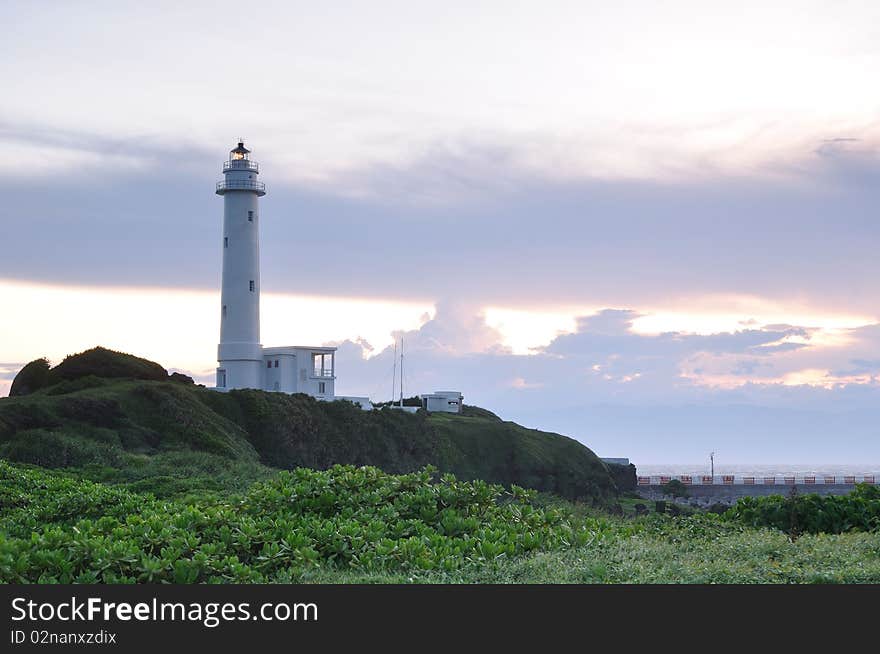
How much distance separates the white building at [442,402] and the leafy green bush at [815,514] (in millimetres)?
53343

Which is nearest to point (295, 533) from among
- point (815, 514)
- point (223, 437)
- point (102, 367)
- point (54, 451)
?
point (815, 514)

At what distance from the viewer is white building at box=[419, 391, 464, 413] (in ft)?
227

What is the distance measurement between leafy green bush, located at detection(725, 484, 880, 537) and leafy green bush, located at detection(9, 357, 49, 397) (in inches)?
1561

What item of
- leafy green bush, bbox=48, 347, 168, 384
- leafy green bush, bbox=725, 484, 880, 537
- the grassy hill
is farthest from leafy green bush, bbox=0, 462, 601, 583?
leafy green bush, bbox=48, 347, 168, 384

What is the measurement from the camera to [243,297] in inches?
2185

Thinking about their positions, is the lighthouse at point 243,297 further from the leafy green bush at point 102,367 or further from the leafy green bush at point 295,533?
the leafy green bush at point 295,533

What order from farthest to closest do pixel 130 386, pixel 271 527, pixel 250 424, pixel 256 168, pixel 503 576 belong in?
1. pixel 256 168
2. pixel 250 424
3. pixel 130 386
4. pixel 271 527
5. pixel 503 576

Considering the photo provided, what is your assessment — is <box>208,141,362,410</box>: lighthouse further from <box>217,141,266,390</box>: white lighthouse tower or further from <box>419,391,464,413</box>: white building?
<box>419,391,464,413</box>: white building

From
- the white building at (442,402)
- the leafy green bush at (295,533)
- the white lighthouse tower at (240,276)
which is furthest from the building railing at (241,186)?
the leafy green bush at (295,533)

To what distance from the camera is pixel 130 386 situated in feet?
134
